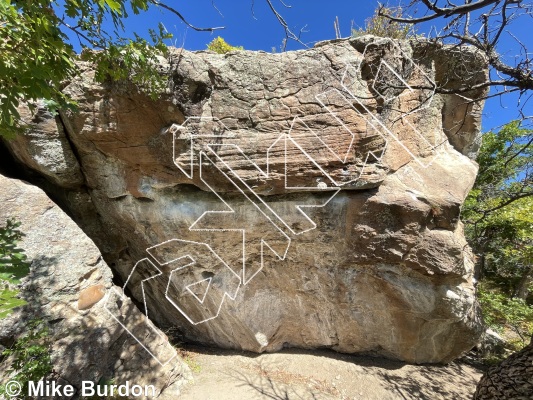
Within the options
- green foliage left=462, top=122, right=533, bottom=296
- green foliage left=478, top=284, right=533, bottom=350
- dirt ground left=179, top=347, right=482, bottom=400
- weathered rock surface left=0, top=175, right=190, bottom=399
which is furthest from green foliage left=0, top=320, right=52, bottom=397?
green foliage left=478, top=284, right=533, bottom=350

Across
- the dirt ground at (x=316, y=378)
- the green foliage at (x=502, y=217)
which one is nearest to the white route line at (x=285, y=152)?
the dirt ground at (x=316, y=378)

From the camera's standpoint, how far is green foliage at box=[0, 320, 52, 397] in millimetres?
3002

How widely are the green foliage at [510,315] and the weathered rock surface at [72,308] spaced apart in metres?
6.59

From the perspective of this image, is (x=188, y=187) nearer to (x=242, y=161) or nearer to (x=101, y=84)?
(x=242, y=161)

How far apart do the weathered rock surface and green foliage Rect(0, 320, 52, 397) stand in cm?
6

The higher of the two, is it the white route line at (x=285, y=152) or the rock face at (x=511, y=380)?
the white route line at (x=285, y=152)

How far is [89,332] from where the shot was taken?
354 cm

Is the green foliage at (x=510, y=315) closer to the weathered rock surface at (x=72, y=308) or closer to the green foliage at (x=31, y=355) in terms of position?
the weathered rock surface at (x=72, y=308)

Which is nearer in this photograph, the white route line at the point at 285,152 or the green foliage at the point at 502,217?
the white route line at the point at 285,152

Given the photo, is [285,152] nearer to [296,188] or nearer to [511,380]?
[296,188]

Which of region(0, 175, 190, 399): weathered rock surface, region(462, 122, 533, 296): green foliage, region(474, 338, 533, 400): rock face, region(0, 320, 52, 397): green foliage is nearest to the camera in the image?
region(474, 338, 533, 400): rock face

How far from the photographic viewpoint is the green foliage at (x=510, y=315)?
5684 millimetres

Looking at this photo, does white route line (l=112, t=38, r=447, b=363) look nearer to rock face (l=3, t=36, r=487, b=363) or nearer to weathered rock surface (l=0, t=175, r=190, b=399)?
rock face (l=3, t=36, r=487, b=363)

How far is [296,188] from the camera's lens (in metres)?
3.71
